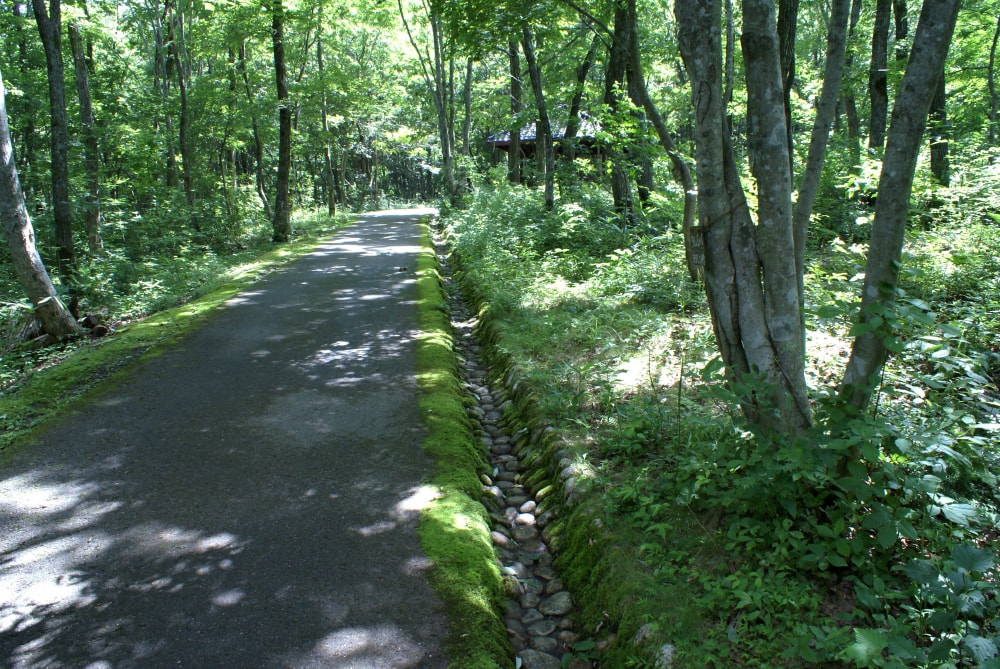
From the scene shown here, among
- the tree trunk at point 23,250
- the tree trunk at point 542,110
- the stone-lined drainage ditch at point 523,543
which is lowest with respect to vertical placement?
the stone-lined drainage ditch at point 523,543

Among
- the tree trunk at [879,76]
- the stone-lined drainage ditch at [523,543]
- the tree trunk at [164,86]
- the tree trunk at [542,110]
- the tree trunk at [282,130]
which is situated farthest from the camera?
the tree trunk at [164,86]

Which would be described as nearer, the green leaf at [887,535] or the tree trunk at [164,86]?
the green leaf at [887,535]

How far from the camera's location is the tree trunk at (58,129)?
33.9ft

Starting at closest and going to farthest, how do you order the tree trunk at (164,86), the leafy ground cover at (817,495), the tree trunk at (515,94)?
the leafy ground cover at (817,495), the tree trunk at (515,94), the tree trunk at (164,86)

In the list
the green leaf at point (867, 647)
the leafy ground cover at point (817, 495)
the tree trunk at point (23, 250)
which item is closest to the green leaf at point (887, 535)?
the leafy ground cover at point (817, 495)

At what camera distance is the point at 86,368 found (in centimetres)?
648

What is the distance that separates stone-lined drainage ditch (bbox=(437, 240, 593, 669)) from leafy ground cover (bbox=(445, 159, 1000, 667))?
0.20 m

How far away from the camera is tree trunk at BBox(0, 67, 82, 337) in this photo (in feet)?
25.0

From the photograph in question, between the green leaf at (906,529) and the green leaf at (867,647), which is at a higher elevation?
the green leaf at (906,529)

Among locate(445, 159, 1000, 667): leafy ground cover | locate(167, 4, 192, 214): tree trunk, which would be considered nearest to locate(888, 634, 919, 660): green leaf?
locate(445, 159, 1000, 667): leafy ground cover

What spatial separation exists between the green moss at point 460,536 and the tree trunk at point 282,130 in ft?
45.4

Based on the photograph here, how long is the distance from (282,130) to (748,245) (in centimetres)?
1786

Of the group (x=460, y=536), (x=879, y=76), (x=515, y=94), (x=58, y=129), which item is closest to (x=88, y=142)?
(x=58, y=129)

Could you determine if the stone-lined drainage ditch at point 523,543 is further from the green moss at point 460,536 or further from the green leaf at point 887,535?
the green leaf at point 887,535
